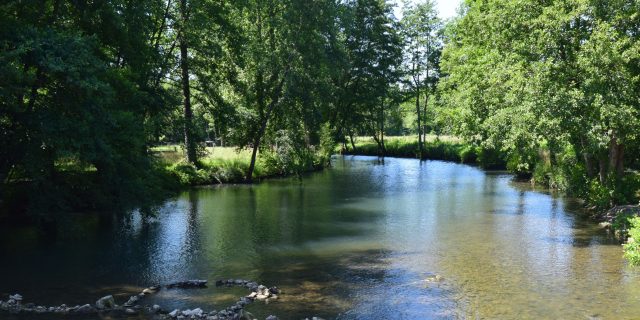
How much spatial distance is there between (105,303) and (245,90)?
29.9m

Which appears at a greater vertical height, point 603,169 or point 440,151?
point 440,151

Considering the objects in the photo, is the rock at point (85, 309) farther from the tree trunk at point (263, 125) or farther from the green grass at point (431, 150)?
the green grass at point (431, 150)

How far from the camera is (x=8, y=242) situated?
19547 mm

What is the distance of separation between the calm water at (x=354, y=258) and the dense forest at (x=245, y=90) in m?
2.13

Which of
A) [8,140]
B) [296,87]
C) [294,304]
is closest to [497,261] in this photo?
[294,304]

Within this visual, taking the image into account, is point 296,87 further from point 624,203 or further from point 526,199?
point 624,203

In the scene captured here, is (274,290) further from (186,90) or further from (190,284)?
(186,90)

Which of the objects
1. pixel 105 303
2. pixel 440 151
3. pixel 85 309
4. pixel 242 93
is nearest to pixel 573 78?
pixel 105 303

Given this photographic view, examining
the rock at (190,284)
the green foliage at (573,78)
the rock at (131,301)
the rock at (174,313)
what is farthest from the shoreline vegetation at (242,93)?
the rock at (174,313)

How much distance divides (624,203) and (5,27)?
85.2 feet

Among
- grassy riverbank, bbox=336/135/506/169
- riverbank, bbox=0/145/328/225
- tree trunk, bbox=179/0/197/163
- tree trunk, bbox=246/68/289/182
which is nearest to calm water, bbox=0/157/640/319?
riverbank, bbox=0/145/328/225

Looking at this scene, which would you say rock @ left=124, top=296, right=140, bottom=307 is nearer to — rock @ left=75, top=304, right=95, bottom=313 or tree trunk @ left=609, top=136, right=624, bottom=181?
rock @ left=75, top=304, right=95, bottom=313

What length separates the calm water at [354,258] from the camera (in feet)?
42.8

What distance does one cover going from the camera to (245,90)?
40844 mm
